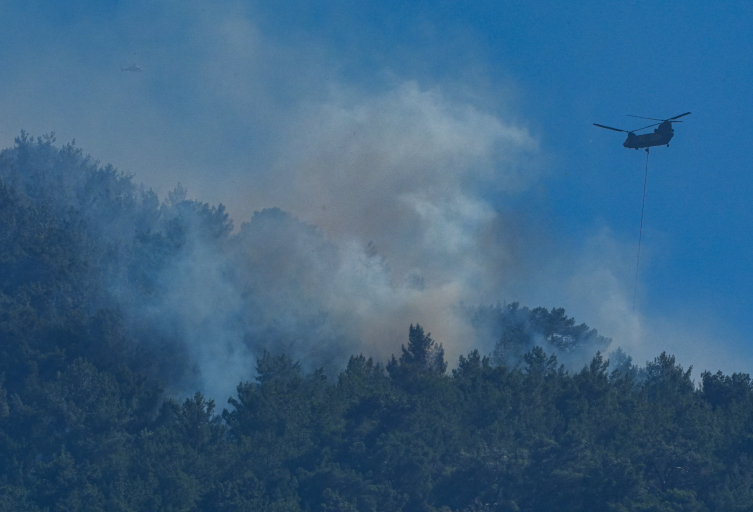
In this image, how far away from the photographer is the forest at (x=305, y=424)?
49.8 m

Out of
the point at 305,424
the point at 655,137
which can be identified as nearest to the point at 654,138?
the point at 655,137

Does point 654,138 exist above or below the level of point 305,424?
above

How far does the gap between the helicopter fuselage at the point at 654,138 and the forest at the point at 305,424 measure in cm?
1299

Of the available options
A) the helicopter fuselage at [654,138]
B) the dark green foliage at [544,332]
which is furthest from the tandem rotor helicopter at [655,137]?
the dark green foliage at [544,332]

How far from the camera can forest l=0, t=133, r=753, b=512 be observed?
163 ft

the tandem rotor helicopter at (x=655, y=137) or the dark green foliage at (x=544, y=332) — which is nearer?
the tandem rotor helicopter at (x=655, y=137)

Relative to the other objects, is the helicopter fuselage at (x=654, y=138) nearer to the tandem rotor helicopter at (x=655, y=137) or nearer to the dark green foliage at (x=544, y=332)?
the tandem rotor helicopter at (x=655, y=137)

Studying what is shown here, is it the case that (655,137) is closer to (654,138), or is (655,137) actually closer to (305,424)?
(654,138)

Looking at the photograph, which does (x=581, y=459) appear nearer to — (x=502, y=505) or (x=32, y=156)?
(x=502, y=505)

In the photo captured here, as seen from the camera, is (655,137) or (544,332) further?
(544,332)

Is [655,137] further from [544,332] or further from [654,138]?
[544,332]

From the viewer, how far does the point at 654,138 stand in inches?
1935

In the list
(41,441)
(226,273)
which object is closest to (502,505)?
(41,441)

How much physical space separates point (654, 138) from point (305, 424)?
69.3 ft
